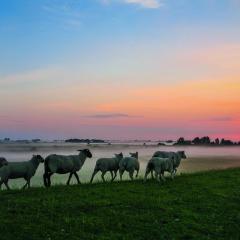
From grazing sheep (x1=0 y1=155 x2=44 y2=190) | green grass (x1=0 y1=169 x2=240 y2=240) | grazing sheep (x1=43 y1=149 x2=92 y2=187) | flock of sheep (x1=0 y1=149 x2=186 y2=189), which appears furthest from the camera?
grazing sheep (x1=43 y1=149 x2=92 y2=187)

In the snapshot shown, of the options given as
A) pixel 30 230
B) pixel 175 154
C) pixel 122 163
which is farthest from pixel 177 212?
pixel 175 154

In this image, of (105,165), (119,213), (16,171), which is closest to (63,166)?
(16,171)

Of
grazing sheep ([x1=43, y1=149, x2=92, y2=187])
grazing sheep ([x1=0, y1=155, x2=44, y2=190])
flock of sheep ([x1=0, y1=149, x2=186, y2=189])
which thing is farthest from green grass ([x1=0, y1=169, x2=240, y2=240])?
grazing sheep ([x1=43, y1=149, x2=92, y2=187])

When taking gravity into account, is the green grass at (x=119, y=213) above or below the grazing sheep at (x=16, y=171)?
below

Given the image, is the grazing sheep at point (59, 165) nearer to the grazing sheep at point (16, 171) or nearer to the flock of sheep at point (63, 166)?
the flock of sheep at point (63, 166)

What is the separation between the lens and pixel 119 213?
634 inches

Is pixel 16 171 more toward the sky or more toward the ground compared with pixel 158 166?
more toward the ground

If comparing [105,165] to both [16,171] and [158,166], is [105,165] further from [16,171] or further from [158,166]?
[16,171]

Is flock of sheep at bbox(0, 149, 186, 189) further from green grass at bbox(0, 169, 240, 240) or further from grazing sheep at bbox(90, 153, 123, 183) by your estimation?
green grass at bbox(0, 169, 240, 240)

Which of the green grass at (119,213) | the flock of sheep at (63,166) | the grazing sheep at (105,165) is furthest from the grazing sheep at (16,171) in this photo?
the grazing sheep at (105,165)

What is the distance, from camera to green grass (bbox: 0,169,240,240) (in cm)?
1391

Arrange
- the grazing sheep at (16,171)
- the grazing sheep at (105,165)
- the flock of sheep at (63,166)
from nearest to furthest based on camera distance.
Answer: the grazing sheep at (16,171) → the flock of sheep at (63,166) → the grazing sheep at (105,165)

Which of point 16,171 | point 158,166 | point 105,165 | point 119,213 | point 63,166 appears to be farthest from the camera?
point 105,165

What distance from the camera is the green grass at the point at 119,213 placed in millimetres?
13914
